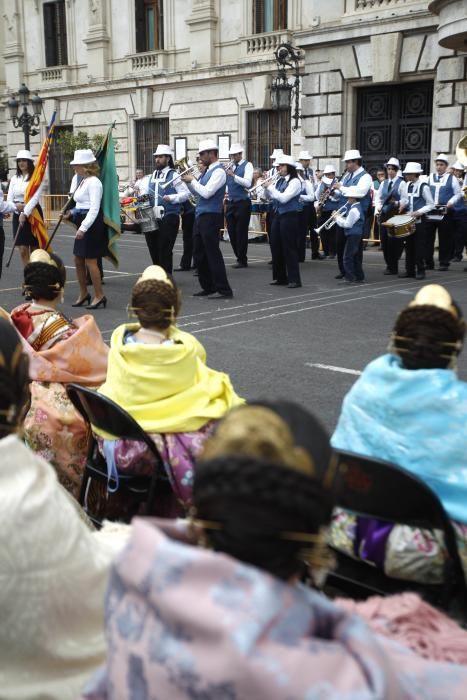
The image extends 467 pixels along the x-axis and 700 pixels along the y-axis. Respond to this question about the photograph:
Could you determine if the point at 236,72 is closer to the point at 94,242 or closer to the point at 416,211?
the point at 416,211

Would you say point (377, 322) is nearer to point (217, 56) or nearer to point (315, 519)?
point (315, 519)

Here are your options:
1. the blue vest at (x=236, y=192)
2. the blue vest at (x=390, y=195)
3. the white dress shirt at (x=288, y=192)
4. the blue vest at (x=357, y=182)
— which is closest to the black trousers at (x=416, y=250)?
the blue vest at (x=390, y=195)

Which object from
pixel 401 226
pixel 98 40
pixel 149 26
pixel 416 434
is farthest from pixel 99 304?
pixel 98 40

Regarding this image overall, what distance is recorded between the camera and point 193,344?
347 centimetres

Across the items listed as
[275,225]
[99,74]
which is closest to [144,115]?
[99,74]

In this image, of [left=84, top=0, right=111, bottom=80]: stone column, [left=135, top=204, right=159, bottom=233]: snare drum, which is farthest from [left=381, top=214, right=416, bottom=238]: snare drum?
[left=84, top=0, right=111, bottom=80]: stone column

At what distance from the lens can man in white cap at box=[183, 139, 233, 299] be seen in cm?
1045

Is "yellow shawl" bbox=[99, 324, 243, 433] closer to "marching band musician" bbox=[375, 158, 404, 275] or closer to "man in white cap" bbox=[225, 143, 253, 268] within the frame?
"marching band musician" bbox=[375, 158, 404, 275]

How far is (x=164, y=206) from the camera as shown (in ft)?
39.1

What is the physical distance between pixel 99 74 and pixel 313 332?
22756 millimetres

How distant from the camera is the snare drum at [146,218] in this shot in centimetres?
1169

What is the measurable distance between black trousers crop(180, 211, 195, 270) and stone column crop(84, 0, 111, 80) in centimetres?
1602

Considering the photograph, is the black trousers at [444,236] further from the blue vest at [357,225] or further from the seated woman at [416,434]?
the seated woman at [416,434]

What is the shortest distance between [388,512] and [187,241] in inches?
460
